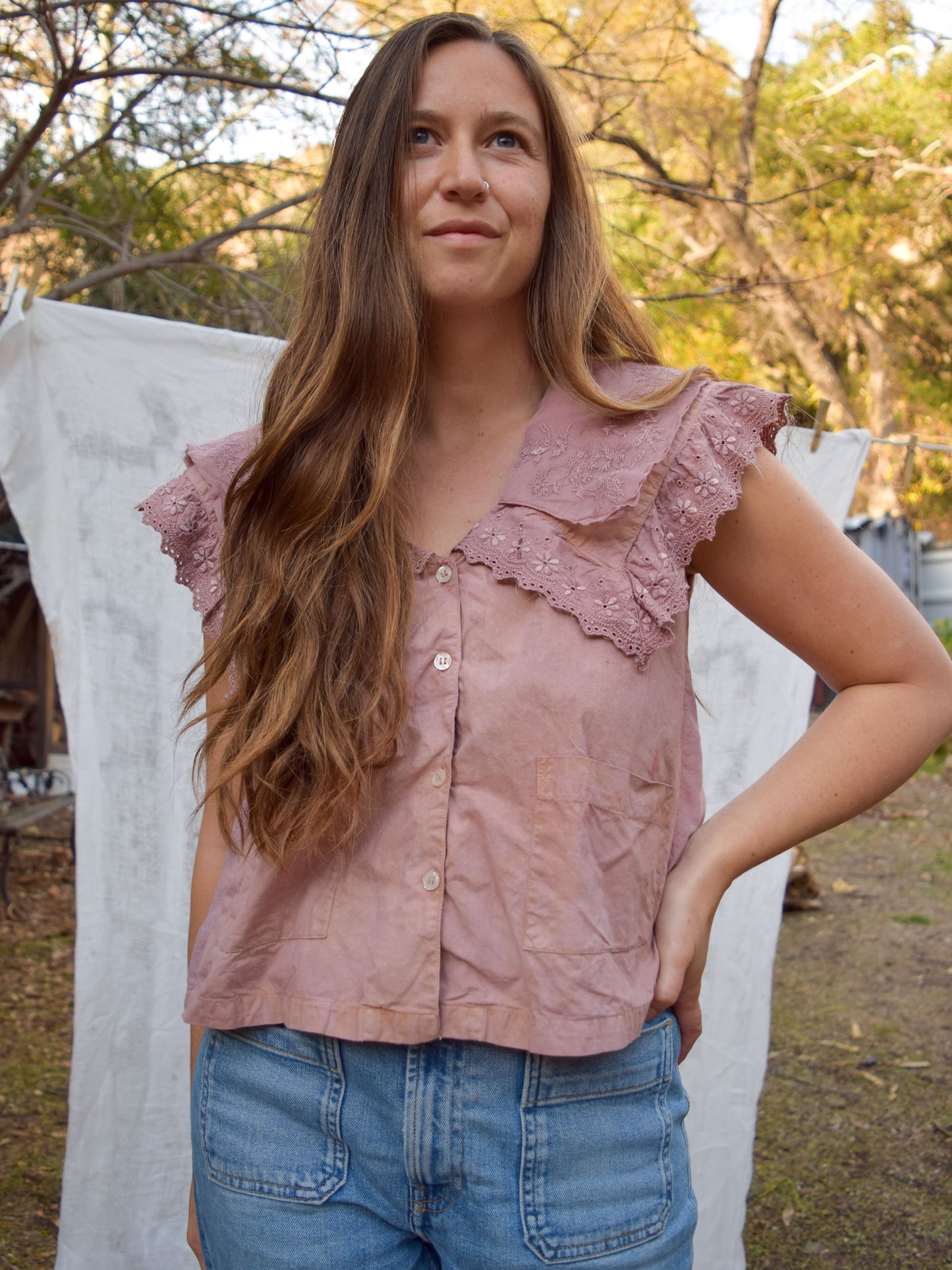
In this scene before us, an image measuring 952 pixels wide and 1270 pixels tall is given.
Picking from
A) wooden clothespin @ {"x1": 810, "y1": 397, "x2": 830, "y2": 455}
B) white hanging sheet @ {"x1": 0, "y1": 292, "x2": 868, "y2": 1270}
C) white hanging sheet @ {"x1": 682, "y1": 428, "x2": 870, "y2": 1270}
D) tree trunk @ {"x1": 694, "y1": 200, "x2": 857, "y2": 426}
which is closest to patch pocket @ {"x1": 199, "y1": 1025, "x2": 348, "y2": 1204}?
white hanging sheet @ {"x1": 0, "y1": 292, "x2": 868, "y2": 1270}

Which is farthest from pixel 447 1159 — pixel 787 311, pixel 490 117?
pixel 787 311

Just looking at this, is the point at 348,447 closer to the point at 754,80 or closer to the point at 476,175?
the point at 476,175

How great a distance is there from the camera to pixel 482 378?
50.9 inches

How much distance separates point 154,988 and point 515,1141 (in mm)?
1418

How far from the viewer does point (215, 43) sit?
352 centimetres

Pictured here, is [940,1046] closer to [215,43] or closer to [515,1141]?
[515,1141]

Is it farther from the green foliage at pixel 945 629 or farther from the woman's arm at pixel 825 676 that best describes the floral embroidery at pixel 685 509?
the green foliage at pixel 945 629

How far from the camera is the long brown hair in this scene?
1138 millimetres

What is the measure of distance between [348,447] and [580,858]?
515 millimetres

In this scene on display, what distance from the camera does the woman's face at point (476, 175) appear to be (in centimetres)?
119

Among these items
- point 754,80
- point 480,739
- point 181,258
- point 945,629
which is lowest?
point 480,739

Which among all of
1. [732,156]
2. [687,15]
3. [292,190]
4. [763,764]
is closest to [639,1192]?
[763,764]

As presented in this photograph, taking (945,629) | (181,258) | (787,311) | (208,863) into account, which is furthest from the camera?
(945,629)

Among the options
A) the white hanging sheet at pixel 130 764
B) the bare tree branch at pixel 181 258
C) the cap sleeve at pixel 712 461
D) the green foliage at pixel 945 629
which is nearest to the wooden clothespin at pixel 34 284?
the white hanging sheet at pixel 130 764
